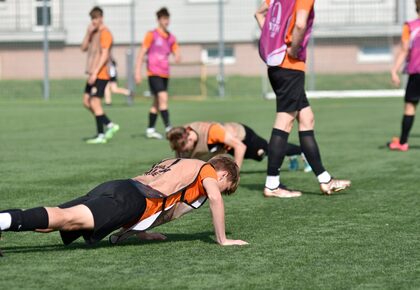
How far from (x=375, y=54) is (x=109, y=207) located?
2626 cm

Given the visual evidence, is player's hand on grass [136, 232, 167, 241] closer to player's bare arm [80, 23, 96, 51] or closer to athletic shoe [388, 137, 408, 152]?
athletic shoe [388, 137, 408, 152]

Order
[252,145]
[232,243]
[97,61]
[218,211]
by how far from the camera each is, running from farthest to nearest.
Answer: [97,61] < [252,145] < [232,243] < [218,211]

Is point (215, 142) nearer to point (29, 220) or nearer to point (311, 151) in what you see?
point (311, 151)

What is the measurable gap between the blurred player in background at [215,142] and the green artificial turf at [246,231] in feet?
1.06

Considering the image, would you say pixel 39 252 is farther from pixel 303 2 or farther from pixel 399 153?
pixel 399 153

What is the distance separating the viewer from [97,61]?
A: 53.5 feet

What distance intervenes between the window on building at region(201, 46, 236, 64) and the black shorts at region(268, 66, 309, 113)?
75.5ft

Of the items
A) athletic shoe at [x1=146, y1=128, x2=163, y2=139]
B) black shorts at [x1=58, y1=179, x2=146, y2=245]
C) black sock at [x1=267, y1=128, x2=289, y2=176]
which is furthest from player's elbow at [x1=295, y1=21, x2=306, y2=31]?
athletic shoe at [x1=146, y1=128, x2=163, y2=139]

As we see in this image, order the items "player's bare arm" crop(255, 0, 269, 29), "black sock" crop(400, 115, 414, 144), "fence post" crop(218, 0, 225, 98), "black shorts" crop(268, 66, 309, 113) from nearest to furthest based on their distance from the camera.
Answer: "black shorts" crop(268, 66, 309, 113) < "player's bare arm" crop(255, 0, 269, 29) < "black sock" crop(400, 115, 414, 144) < "fence post" crop(218, 0, 225, 98)

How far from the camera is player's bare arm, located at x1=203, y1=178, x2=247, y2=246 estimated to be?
6535 mm

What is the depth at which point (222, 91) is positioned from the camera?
3058 centimetres

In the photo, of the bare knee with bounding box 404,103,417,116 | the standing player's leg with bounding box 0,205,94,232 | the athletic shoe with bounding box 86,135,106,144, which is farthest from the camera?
the athletic shoe with bounding box 86,135,106,144

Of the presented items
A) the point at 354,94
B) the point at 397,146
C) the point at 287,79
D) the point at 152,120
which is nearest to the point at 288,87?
the point at 287,79

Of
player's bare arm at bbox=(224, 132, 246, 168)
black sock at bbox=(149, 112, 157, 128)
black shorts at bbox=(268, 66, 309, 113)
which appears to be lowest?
black sock at bbox=(149, 112, 157, 128)
